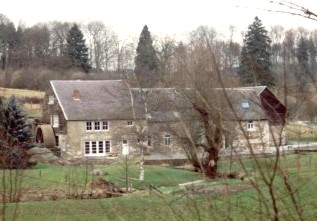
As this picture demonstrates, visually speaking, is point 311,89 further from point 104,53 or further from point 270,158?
point 104,53

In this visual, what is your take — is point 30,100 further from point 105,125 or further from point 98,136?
point 98,136

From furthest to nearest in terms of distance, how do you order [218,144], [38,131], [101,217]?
[38,131]
[101,217]
[218,144]

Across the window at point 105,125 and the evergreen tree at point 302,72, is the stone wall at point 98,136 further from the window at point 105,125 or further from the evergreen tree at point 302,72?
the evergreen tree at point 302,72

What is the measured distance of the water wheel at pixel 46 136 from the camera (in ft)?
151

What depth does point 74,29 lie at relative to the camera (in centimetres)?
7581

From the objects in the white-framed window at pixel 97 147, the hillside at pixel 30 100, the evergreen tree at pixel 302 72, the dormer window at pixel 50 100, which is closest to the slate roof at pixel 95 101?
the white-framed window at pixel 97 147

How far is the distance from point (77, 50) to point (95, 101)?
106 feet

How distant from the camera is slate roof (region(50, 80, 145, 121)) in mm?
43406

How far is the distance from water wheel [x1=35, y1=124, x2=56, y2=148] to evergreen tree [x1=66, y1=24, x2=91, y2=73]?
26.9 metres

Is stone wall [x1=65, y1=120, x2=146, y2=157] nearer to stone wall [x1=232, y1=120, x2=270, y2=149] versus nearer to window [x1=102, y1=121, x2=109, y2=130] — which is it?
window [x1=102, y1=121, x2=109, y2=130]

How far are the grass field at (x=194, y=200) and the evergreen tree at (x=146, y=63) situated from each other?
6729mm

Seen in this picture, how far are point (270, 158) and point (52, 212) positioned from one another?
14.6m

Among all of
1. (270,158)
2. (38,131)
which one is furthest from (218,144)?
(38,131)

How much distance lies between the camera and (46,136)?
152 feet
